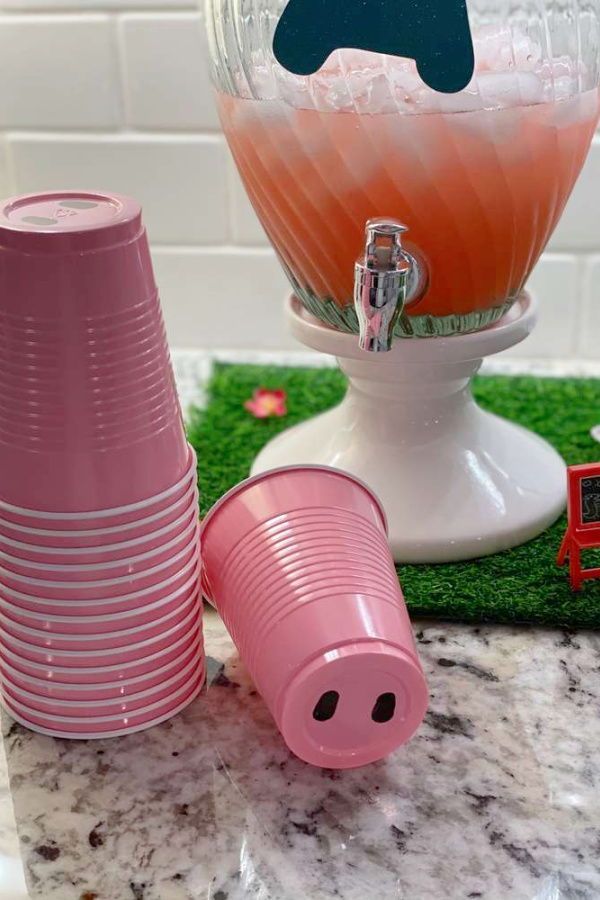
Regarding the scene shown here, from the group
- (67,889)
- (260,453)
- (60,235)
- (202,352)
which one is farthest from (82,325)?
(202,352)

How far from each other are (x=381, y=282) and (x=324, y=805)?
0.28 m

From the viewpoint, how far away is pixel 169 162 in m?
1.06

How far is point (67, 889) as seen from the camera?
504 millimetres

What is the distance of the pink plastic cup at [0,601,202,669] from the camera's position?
1.86 ft

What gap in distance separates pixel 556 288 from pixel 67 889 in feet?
2.52

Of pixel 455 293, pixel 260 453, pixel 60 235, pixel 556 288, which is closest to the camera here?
pixel 60 235

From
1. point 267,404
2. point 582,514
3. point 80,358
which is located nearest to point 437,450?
point 582,514

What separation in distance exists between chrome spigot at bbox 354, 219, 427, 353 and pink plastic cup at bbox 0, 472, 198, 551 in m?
0.16

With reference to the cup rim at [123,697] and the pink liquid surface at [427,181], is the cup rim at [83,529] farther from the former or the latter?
the pink liquid surface at [427,181]

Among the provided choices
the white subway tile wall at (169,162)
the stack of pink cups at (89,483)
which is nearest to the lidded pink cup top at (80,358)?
the stack of pink cups at (89,483)

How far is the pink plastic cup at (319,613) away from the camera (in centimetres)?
52

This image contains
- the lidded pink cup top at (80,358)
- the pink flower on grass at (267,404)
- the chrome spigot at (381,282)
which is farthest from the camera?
the pink flower on grass at (267,404)

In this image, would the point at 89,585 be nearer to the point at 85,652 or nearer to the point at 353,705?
the point at 85,652

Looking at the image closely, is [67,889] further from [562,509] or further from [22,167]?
[22,167]
